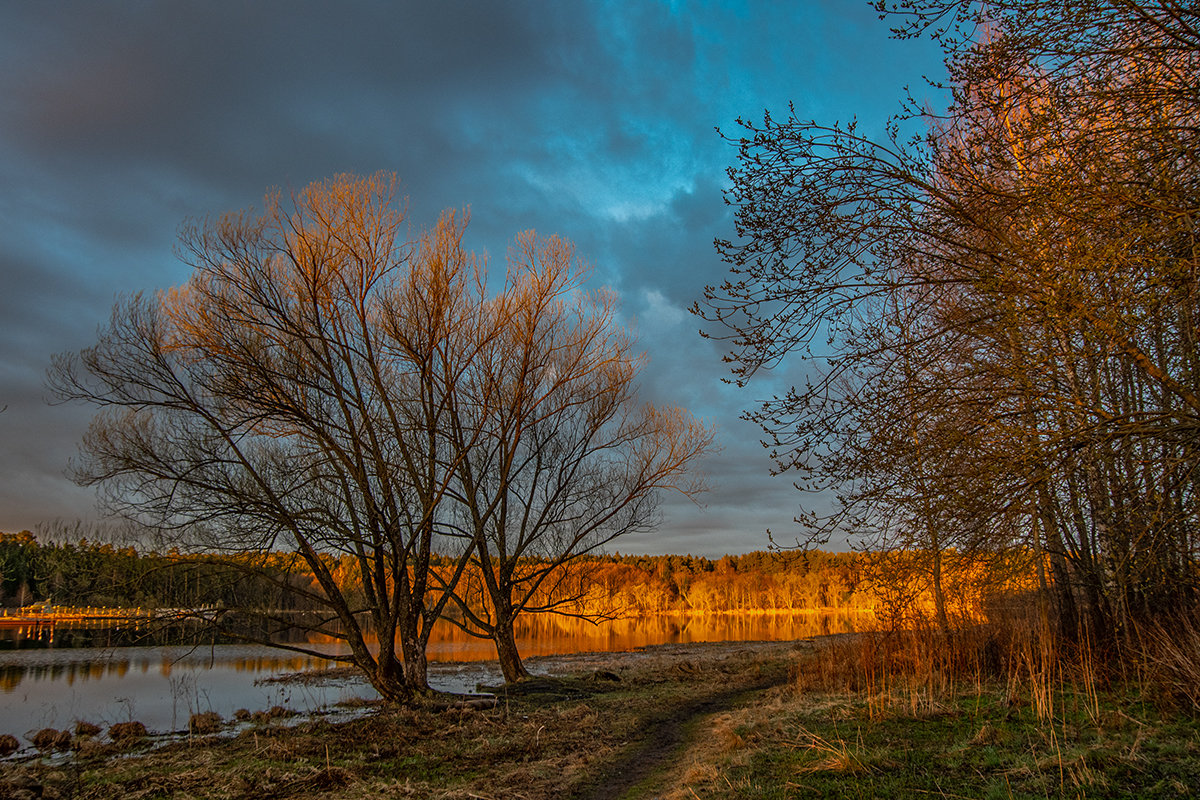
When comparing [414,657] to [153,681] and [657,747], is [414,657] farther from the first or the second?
[153,681]

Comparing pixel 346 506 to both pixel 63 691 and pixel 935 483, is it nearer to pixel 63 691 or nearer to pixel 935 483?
pixel 935 483

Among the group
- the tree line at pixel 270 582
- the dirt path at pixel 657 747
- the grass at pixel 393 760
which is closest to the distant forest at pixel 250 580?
the tree line at pixel 270 582

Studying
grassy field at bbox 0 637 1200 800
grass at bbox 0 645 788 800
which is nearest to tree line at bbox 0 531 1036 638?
grassy field at bbox 0 637 1200 800

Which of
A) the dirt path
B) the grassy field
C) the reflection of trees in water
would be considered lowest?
the reflection of trees in water

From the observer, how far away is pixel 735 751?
7.50m

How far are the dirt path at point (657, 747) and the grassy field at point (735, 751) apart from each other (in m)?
0.04

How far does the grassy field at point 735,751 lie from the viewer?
17.8ft

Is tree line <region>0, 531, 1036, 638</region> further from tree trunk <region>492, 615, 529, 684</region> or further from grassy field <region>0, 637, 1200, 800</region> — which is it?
grassy field <region>0, 637, 1200, 800</region>

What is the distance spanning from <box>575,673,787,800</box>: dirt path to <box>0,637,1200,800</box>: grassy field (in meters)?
0.04

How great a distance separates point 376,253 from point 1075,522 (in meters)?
11.9

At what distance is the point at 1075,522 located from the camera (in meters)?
9.13

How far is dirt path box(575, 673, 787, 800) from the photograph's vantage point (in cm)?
722

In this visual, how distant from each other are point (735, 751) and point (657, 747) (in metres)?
1.99

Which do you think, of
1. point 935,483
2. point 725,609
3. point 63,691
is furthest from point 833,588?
point 935,483
